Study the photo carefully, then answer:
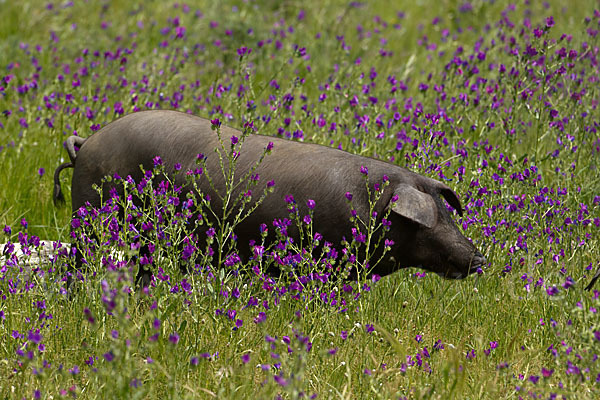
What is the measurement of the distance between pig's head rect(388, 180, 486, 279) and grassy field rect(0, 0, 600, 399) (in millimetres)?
107

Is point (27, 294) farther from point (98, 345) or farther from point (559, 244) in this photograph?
point (559, 244)

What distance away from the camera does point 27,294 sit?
11.5 ft

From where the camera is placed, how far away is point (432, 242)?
12.9ft

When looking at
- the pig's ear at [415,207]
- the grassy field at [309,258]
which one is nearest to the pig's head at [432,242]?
the pig's ear at [415,207]

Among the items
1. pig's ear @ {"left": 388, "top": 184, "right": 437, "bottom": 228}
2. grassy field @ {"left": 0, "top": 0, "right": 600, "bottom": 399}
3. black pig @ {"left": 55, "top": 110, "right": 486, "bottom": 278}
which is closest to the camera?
grassy field @ {"left": 0, "top": 0, "right": 600, "bottom": 399}

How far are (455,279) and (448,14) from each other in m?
6.75

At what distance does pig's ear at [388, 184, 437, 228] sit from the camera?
379cm

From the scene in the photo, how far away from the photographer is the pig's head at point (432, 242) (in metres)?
3.88

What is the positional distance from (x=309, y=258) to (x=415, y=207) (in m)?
0.62

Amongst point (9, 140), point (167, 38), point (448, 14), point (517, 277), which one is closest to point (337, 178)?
point (517, 277)

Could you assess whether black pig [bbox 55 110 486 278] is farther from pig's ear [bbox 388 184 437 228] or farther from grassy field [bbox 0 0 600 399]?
grassy field [bbox 0 0 600 399]

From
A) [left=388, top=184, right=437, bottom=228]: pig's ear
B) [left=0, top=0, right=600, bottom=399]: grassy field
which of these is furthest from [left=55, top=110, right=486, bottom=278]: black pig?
[left=0, top=0, right=600, bottom=399]: grassy field

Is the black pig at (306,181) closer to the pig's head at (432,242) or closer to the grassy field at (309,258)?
the pig's head at (432,242)

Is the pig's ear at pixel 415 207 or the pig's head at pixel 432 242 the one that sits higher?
the pig's ear at pixel 415 207
